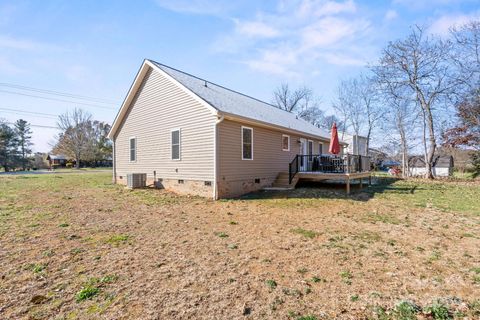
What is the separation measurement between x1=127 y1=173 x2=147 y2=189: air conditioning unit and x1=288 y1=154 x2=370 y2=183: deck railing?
699 centimetres

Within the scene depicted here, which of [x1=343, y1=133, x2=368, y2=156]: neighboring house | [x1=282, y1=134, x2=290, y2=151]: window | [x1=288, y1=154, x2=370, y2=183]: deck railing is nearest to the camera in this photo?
[x1=288, y1=154, x2=370, y2=183]: deck railing

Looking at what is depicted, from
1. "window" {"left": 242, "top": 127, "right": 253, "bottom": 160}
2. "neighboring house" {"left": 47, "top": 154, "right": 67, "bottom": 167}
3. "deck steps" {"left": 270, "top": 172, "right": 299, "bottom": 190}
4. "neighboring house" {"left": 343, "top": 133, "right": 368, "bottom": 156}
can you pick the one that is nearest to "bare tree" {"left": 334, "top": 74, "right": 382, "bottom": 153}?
"neighboring house" {"left": 343, "top": 133, "right": 368, "bottom": 156}

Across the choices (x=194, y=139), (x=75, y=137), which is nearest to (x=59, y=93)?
(x=75, y=137)

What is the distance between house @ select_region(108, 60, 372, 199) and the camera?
9930mm

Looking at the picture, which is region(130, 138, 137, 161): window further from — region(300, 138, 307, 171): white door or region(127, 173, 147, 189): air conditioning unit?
region(300, 138, 307, 171): white door

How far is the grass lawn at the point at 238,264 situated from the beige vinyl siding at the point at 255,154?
3208 millimetres

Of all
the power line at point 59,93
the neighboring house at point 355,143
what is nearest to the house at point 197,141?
the neighboring house at point 355,143

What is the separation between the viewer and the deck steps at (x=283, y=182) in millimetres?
12031

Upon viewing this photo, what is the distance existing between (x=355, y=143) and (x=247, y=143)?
2433 cm

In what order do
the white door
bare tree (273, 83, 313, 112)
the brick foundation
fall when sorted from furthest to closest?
1. bare tree (273, 83, 313, 112)
2. the white door
3. the brick foundation

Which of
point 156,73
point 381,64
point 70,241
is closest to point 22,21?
point 156,73

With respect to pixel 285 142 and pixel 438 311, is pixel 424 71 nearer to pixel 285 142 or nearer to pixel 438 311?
pixel 285 142

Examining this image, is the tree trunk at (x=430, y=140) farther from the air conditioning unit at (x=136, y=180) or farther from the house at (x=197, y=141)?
the air conditioning unit at (x=136, y=180)

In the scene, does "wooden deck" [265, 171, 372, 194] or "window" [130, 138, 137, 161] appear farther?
"window" [130, 138, 137, 161]
